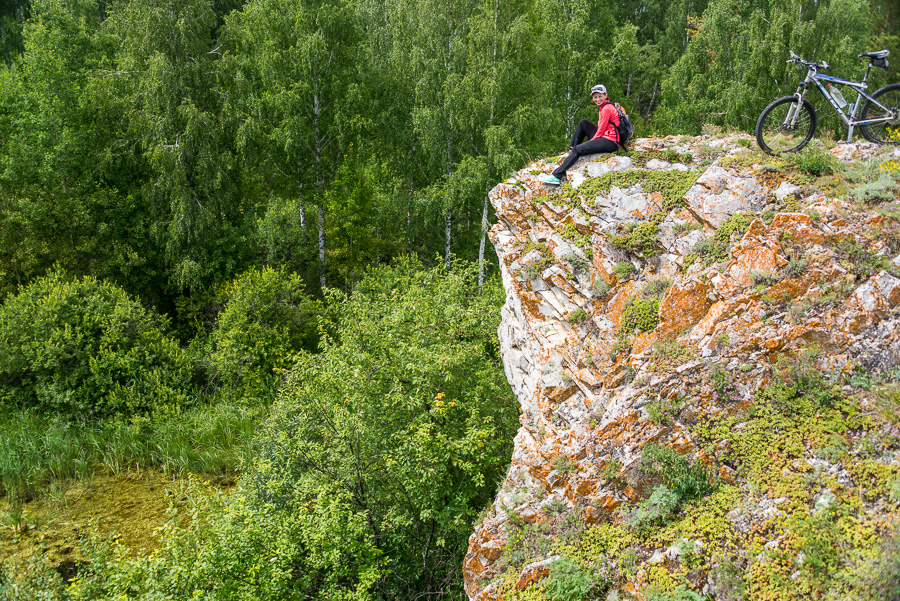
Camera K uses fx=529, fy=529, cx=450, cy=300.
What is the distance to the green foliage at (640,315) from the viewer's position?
7555 mm

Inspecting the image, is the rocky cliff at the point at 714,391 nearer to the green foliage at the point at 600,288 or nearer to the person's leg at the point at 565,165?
the green foliage at the point at 600,288

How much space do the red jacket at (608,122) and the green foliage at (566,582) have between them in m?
6.88

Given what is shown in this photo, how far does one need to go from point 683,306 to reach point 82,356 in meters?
15.9

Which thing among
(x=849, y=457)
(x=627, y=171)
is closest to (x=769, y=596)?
(x=849, y=457)

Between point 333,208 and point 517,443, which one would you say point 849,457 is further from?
point 333,208

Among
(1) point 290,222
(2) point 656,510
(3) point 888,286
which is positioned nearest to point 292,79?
(1) point 290,222

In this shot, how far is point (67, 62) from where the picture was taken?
19.2m

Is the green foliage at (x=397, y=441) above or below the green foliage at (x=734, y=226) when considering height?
below

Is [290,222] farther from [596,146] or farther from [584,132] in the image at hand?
[596,146]

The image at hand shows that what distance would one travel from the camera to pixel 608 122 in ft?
30.5

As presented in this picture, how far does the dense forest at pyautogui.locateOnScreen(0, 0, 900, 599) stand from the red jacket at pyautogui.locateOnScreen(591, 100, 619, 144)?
445 cm

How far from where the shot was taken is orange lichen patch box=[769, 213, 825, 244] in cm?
657

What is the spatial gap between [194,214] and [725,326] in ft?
55.1

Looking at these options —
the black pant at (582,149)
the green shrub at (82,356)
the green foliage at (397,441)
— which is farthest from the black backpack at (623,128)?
the green shrub at (82,356)
